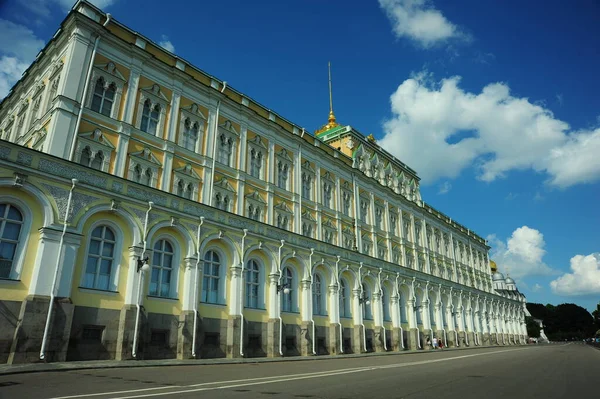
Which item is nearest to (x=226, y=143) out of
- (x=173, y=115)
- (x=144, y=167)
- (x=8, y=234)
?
(x=173, y=115)

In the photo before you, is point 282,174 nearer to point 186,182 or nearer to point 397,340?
point 186,182

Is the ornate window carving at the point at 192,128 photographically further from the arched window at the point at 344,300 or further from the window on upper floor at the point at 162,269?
the arched window at the point at 344,300

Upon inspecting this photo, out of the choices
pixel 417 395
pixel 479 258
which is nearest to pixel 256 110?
pixel 417 395

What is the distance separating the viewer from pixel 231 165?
2881 cm

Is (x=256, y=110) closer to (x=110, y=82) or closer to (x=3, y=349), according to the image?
(x=110, y=82)

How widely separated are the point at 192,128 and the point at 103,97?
233 inches

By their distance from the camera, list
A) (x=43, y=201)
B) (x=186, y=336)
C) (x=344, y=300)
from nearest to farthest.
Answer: (x=43, y=201) < (x=186, y=336) < (x=344, y=300)

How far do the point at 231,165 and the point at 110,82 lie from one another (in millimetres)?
9225

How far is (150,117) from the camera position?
24938 mm

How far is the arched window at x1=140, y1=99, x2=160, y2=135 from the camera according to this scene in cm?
2458

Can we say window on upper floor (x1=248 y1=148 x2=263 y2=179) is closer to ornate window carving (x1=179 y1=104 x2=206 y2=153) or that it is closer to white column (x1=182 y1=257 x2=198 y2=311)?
ornate window carving (x1=179 y1=104 x2=206 y2=153)

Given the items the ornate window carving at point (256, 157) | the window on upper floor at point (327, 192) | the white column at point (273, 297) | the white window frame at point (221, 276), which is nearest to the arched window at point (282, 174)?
the ornate window carving at point (256, 157)

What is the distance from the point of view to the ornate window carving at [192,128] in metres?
26.4

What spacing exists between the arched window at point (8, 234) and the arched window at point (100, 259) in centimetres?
287
